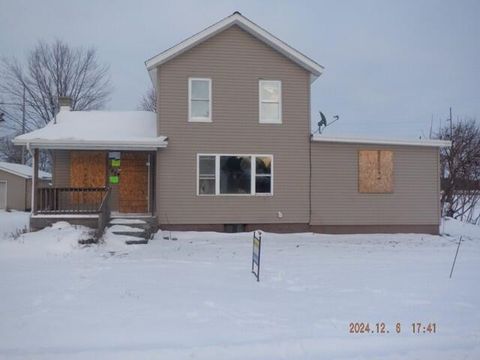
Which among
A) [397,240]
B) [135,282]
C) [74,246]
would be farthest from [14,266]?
[397,240]

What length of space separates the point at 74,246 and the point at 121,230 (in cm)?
191

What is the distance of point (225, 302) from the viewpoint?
7.16 meters

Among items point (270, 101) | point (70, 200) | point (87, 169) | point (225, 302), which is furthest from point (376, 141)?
point (225, 302)

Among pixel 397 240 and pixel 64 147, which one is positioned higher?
pixel 64 147

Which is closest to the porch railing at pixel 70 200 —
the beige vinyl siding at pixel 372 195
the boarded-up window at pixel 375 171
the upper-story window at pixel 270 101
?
the upper-story window at pixel 270 101

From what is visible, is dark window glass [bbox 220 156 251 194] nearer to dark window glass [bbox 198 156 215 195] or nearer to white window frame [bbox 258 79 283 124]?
dark window glass [bbox 198 156 215 195]

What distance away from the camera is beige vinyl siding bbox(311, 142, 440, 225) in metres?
16.8

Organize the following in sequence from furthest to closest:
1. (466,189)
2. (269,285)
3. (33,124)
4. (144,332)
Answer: (33,124) → (466,189) → (269,285) → (144,332)

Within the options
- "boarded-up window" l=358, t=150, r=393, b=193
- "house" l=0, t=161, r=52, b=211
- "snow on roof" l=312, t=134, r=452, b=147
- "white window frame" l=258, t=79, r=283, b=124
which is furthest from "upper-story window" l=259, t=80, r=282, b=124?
"house" l=0, t=161, r=52, b=211

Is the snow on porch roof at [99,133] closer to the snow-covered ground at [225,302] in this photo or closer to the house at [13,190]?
the snow-covered ground at [225,302]

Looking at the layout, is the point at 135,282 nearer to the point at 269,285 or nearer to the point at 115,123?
the point at 269,285

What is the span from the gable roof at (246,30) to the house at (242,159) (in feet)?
0.11

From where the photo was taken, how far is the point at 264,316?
6.50 m

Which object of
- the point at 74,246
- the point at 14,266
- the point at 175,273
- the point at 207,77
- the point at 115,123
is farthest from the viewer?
the point at 115,123
